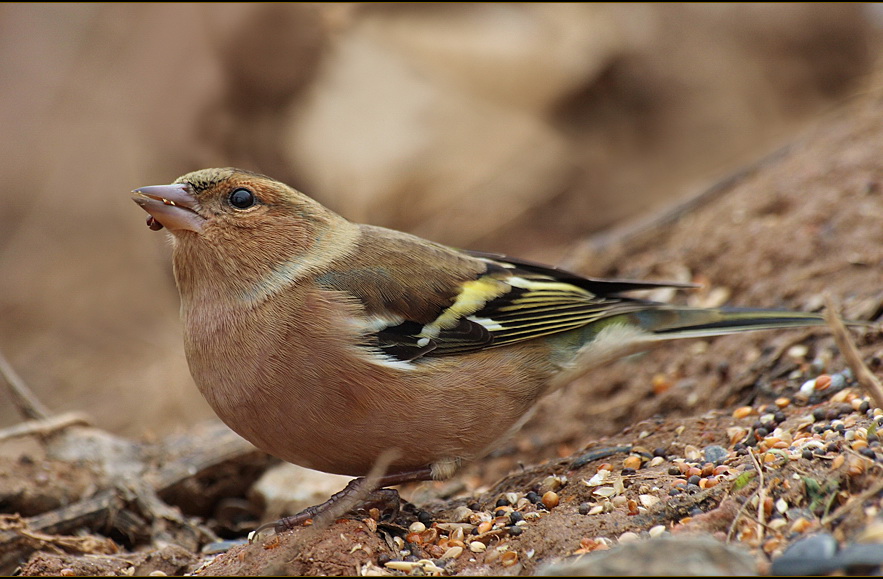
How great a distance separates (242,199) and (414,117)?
6.05 meters

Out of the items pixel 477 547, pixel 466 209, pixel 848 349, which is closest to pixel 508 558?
pixel 477 547

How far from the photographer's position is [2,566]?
3.79m

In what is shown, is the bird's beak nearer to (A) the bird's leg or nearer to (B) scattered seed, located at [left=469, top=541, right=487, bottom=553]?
(A) the bird's leg

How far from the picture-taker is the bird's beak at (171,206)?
12.0 ft

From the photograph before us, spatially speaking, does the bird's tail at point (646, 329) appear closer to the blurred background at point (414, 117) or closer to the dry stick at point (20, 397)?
the dry stick at point (20, 397)

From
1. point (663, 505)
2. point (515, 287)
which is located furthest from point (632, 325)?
point (663, 505)

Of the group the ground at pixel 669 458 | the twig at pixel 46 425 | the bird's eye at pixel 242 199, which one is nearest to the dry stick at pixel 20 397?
the twig at pixel 46 425

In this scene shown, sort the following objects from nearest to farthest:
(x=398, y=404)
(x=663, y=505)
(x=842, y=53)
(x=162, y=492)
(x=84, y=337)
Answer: (x=663, y=505) → (x=398, y=404) → (x=162, y=492) → (x=84, y=337) → (x=842, y=53)

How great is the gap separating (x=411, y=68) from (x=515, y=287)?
6252 millimetres

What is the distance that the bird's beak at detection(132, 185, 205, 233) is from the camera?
365 centimetres

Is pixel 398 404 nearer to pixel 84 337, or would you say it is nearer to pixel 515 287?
pixel 515 287

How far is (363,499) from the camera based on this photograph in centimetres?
355

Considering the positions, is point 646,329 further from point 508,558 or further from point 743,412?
point 508,558

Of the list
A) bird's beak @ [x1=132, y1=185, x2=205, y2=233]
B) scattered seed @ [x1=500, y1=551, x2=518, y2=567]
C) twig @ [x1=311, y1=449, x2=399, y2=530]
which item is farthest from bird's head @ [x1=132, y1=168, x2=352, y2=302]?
scattered seed @ [x1=500, y1=551, x2=518, y2=567]
